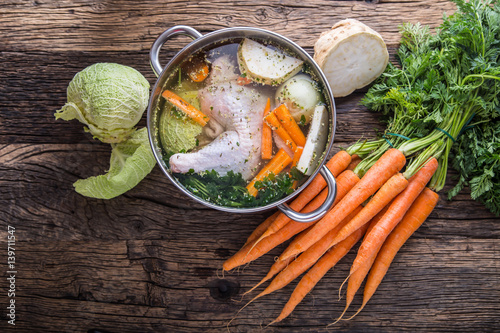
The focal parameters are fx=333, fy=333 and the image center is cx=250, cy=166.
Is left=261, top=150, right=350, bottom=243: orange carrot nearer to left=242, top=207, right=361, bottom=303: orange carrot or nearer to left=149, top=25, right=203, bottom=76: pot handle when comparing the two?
left=242, top=207, right=361, bottom=303: orange carrot

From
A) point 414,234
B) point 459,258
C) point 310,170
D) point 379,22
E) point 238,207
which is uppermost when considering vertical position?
point 379,22

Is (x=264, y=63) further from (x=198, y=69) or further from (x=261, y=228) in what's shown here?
(x=261, y=228)

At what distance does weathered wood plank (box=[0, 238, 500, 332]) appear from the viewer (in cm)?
190

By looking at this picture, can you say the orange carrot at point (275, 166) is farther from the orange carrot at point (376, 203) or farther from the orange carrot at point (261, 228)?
the orange carrot at point (376, 203)

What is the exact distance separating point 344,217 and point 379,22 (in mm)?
1130

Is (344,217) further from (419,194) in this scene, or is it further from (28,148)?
(28,148)

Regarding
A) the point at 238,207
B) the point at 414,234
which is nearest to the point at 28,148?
the point at 238,207

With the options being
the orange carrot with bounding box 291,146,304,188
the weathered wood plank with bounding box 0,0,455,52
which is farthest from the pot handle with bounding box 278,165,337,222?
the weathered wood plank with bounding box 0,0,455,52

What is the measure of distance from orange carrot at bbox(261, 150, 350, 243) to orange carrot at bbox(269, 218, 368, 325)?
311 mm

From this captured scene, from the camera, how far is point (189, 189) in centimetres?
157

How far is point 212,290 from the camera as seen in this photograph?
6.30 feet

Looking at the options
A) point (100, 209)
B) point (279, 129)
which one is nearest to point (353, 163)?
point (279, 129)

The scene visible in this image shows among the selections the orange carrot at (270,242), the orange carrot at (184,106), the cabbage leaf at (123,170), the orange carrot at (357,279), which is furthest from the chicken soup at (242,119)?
the orange carrot at (357,279)

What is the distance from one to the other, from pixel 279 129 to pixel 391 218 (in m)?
0.78
